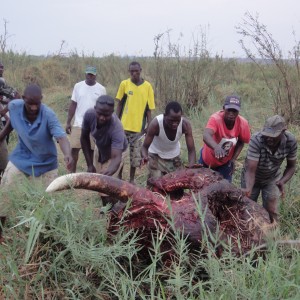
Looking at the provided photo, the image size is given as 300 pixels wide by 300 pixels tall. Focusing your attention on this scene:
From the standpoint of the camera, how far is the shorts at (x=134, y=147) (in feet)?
20.0

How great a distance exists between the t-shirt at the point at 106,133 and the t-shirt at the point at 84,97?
62.7 inches

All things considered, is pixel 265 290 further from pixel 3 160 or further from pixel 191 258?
pixel 3 160

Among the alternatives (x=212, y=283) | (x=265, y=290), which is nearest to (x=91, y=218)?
(x=212, y=283)

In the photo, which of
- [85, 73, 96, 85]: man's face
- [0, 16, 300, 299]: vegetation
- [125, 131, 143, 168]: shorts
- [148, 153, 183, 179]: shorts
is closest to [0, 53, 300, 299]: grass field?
[0, 16, 300, 299]: vegetation

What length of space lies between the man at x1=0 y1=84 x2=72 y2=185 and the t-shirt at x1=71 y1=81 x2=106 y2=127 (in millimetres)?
2118

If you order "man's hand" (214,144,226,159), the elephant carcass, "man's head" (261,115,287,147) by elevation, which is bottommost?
the elephant carcass

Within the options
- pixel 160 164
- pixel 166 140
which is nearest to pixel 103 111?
pixel 166 140

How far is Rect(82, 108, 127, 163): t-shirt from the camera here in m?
4.34

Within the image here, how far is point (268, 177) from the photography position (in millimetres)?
4348

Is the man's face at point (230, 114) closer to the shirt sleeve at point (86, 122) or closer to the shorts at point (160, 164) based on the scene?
the shorts at point (160, 164)

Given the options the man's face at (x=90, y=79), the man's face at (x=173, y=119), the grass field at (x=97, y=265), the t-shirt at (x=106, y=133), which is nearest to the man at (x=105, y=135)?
the t-shirt at (x=106, y=133)

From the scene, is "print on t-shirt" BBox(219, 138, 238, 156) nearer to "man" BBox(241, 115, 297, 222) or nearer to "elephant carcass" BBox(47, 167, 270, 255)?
"man" BBox(241, 115, 297, 222)

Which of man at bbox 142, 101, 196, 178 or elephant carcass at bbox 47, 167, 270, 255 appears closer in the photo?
elephant carcass at bbox 47, 167, 270, 255

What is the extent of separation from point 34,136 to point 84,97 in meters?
2.39
